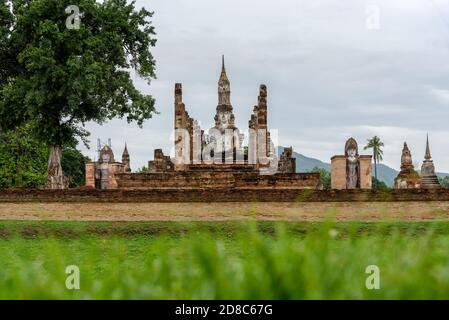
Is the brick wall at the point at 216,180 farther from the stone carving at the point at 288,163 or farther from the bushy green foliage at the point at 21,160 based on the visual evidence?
the bushy green foliage at the point at 21,160

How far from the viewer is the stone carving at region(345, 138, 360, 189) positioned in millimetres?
25516

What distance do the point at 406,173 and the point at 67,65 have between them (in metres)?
15.1

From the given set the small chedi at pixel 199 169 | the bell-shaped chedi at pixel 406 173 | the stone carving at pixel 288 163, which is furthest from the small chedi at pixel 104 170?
the bell-shaped chedi at pixel 406 173

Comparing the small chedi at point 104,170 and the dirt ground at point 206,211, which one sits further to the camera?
the small chedi at point 104,170

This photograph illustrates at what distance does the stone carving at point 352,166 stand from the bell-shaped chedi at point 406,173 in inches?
174

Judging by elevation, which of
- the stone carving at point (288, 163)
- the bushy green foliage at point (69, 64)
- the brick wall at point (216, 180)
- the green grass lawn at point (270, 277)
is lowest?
the green grass lawn at point (270, 277)

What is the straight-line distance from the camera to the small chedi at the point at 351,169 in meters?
25.0

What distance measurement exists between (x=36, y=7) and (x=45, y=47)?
1.58m

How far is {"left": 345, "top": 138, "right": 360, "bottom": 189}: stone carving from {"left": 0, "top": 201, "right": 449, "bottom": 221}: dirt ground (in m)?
7.59

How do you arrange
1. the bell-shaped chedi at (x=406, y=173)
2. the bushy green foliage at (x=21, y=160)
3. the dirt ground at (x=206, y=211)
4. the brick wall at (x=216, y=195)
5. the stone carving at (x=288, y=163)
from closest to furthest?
the dirt ground at (x=206, y=211) < the brick wall at (x=216, y=195) < the bell-shaped chedi at (x=406, y=173) < the stone carving at (x=288, y=163) < the bushy green foliage at (x=21, y=160)

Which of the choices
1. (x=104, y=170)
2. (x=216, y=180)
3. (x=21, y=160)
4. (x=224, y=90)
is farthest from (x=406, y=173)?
(x=224, y=90)

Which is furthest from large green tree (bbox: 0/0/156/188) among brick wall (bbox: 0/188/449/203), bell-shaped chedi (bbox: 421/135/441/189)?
bell-shaped chedi (bbox: 421/135/441/189)

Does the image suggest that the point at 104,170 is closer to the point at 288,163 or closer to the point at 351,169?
the point at 288,163

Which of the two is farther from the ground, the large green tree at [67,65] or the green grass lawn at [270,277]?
the large green tree at [67,65]
